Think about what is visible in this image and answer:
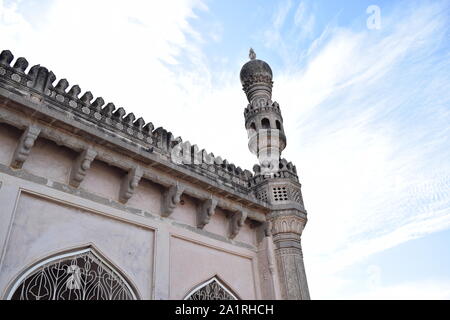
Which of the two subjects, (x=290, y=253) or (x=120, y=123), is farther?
(x=290, y=253)

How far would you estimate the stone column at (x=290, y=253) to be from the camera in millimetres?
6777

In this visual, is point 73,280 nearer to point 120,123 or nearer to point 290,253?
point 120,123

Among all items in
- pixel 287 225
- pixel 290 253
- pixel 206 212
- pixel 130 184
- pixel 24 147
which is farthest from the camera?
pixel 287 225

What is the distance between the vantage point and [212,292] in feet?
21.1

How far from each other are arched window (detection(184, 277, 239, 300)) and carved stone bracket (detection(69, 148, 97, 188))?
2.28 m

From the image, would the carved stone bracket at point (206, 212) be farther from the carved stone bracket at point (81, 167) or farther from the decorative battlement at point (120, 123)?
the carved stone bracket at point (81, 167)

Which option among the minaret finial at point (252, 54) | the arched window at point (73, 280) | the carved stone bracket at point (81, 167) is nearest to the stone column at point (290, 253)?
the arched window at point (73, 280)

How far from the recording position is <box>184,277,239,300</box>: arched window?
20.1ft

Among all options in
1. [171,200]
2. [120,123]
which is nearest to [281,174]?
[171,200]

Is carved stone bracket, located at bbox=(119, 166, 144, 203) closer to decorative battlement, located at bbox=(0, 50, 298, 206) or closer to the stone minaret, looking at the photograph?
decorative battlement, located at bbox=(0, 50, 298, 206)

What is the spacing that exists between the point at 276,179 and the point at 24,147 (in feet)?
14.9

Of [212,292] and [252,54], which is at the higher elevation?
[252,54]
